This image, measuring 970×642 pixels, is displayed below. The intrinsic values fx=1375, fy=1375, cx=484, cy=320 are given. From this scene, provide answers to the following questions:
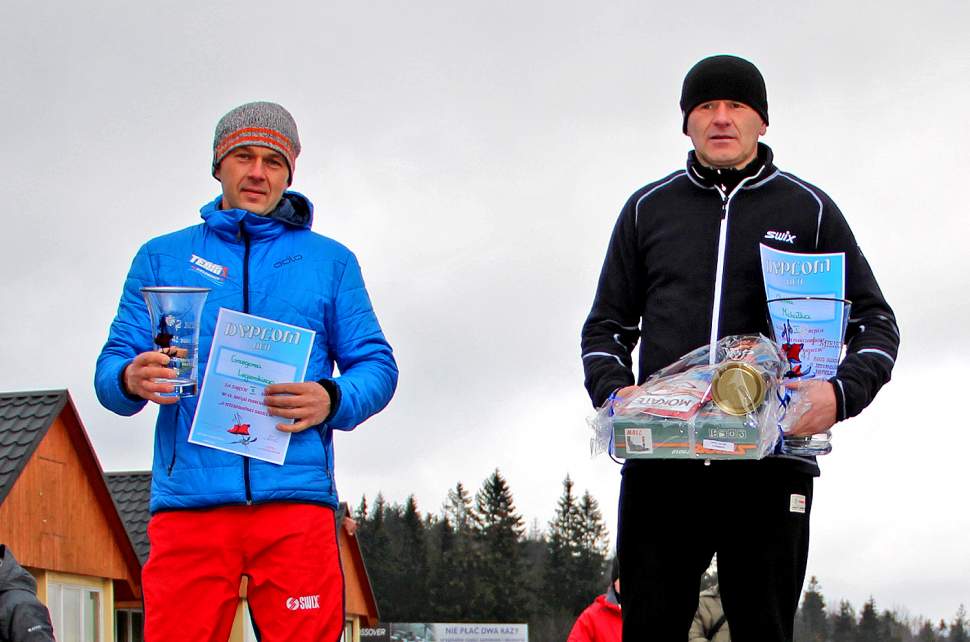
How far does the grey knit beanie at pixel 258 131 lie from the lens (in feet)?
16.1

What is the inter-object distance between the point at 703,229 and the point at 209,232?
174 centimetres

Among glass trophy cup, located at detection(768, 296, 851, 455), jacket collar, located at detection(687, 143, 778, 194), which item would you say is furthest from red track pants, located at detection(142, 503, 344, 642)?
jacket collar, located at detection(687, 143, 778, 194)

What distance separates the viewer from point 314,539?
449 cm

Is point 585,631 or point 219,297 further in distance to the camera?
point 585,631

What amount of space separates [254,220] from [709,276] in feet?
5.22

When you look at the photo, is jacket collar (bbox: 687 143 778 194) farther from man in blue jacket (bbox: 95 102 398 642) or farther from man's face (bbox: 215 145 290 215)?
man's face (bbox: 215 145 290 215)

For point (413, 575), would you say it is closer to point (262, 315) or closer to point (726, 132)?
point (262, 315)

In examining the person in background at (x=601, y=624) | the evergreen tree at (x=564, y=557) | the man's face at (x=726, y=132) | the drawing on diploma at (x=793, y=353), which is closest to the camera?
the drawing on diploma at (x=793, y=353)

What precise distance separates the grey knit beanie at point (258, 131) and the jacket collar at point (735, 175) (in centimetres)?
146

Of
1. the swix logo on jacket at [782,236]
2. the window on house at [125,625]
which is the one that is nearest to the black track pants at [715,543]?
the swix logo on jacket at [782,236]

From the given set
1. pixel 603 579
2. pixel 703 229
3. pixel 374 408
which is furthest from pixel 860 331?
pixel 603 579

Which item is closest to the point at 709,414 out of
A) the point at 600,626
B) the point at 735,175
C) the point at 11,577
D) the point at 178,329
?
the point at 735,175

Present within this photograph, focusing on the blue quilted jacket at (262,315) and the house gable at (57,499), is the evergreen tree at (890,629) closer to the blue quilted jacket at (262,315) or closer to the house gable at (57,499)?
the house gable at (57,499)

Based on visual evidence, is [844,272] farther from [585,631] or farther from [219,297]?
[585,631]
